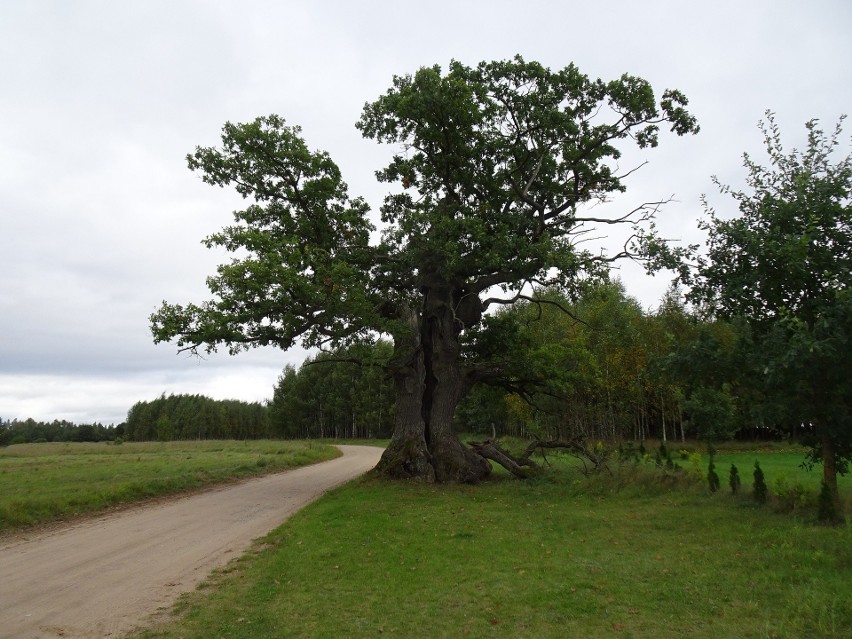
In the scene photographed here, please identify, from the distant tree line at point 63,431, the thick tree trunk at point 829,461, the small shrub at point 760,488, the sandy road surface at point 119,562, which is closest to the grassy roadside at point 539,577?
the small shrub at point 760,488

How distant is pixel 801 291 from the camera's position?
34.7 feet

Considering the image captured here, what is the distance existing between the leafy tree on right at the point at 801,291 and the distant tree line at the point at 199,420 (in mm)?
95013

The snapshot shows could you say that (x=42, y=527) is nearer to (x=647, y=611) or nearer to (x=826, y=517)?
(x=647, y=611)

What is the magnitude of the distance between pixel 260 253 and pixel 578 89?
450 inches

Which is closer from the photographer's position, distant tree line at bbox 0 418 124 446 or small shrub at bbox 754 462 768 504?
small shrub at bbox 754 462 768 504

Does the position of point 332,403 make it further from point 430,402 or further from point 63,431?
point 63,431

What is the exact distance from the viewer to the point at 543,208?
1909 cm

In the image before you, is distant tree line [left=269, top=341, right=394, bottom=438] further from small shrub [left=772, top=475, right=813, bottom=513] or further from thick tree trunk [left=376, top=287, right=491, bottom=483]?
small shrub [left=772, top=475, right=813, bottom=513]

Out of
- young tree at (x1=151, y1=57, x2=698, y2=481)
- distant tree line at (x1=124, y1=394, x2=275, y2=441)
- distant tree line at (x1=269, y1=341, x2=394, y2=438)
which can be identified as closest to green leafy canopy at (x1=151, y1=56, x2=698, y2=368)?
young tree at (x1=151, y1=57, x2=698, y2=481)

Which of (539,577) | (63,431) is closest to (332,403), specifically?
(539,577)

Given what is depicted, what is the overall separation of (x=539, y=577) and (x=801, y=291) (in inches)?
307

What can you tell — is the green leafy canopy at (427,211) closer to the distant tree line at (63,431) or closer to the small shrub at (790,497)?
the small shrub at (790,497)

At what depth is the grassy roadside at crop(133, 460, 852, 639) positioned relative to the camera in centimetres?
572

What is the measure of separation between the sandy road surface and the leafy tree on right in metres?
10.2
